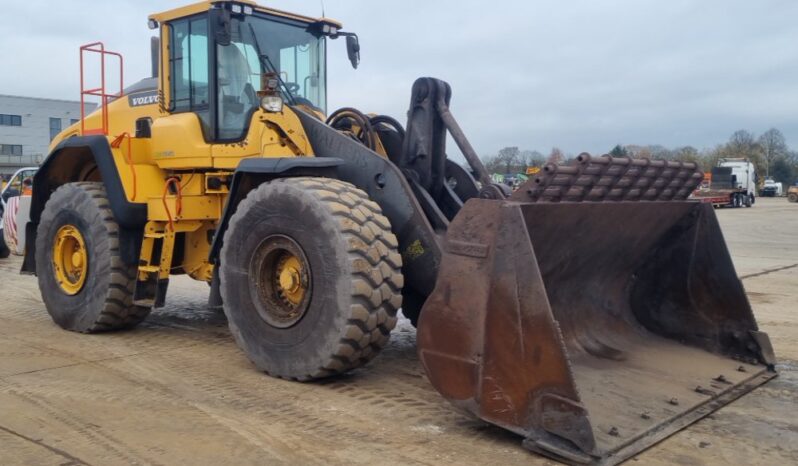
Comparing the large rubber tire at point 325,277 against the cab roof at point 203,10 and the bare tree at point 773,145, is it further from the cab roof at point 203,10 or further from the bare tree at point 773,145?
the bare tree at point 773,145

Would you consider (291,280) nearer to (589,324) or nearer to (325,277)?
(325,277)

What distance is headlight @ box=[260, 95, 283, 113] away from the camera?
224 inches

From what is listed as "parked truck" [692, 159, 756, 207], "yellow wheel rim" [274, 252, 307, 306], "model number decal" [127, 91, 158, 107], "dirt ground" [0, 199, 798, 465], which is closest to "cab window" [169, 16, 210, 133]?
"model number decal" [127, 91, 158, 107]

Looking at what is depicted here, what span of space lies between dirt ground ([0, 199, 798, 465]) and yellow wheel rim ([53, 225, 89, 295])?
50 cm

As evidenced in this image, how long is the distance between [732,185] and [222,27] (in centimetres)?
3992

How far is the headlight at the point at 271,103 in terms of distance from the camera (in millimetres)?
5699

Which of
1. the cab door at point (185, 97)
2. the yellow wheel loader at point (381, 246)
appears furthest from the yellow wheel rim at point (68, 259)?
the cab door at point (185, 97)

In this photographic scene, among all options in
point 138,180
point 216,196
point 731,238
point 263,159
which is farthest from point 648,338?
point 731,238

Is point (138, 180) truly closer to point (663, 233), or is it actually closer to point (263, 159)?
point (263, 159)

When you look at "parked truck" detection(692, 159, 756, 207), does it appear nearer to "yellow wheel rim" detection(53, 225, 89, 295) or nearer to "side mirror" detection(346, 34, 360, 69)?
"side mirror" detection(346, 34, 360, 69)

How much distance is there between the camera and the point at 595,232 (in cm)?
474

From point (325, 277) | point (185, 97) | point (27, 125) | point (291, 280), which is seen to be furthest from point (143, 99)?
point (27, 125)

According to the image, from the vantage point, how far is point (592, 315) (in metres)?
5.14

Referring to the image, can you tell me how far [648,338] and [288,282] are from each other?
2552 millimetres
